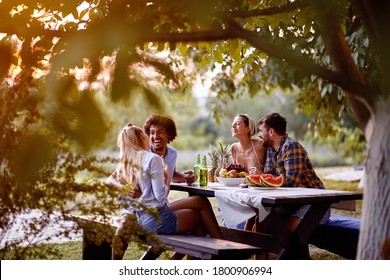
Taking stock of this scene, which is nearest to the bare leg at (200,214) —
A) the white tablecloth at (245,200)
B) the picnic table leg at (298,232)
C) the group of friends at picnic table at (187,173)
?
the group of friends at picnic table at (187,173)

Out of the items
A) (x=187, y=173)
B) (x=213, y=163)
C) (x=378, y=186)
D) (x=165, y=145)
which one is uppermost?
(x=165, y=145)

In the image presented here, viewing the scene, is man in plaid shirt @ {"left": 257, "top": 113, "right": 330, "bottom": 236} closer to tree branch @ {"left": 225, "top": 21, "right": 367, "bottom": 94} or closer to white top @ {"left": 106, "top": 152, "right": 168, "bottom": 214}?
white top @ {"left": 106, "top": 152, "right": 168, "bottom": 214}

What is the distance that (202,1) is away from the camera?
2447mm

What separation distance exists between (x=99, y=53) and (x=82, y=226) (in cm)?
165

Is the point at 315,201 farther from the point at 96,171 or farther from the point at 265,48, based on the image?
the point at 265,48

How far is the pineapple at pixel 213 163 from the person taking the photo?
6879 mm

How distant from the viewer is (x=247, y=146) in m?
7.33

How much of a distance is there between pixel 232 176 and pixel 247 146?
0.97 m

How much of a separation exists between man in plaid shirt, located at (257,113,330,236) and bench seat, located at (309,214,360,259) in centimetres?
10

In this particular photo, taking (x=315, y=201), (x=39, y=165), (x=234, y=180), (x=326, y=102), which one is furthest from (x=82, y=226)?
(x=326, y=102)

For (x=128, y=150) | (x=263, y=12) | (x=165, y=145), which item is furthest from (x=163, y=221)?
(x=263, y=12)

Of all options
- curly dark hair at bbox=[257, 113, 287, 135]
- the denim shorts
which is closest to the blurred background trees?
the denim shorts

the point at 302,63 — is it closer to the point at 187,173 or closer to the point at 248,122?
the point at 187,173

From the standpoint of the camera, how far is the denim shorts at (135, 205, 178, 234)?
565 cm
